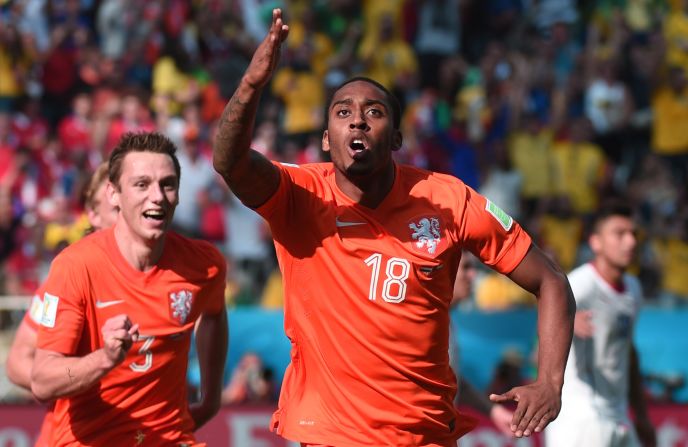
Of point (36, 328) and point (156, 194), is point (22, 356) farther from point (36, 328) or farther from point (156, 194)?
point (156, 194)

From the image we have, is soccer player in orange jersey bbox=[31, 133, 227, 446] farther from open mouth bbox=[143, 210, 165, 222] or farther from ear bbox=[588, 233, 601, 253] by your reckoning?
ear bbox=[588, 233, 601, 253]

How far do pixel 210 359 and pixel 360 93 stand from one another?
206 centimetres

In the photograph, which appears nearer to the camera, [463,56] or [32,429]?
[32,429]

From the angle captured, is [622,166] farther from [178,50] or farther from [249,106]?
[249,106]

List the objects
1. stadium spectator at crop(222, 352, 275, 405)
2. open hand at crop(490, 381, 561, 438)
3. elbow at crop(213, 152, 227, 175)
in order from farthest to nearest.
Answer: stadium spectator at crop(222, 352, 275, 405)
open hand at crop(490, 381, 561, 438)
elbow at crop(213, 152, 227, 175)

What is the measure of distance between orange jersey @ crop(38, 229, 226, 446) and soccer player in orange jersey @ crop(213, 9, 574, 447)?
0.81 metres

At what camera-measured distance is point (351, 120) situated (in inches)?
215

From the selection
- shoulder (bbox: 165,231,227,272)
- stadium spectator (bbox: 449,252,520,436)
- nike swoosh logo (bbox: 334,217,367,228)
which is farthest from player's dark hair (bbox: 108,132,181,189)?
stadium spectator (bbox: 449,252,520,436)

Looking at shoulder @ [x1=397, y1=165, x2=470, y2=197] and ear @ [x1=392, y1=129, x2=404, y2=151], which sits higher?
ear @ [x1=392, y1=129, x2=404, y2=151]

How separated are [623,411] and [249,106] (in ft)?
16.3

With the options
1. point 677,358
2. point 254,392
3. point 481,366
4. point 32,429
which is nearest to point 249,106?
point 32,429

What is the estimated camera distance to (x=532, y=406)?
17.4 ft

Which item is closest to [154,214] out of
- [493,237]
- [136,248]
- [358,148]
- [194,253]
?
[136,248]

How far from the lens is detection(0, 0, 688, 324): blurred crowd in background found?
14500 mm
